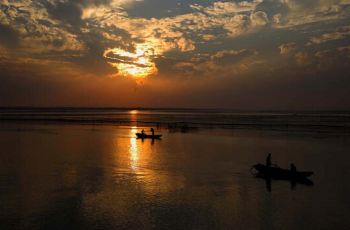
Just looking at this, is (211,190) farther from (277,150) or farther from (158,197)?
(277,150)

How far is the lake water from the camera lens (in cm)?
1730

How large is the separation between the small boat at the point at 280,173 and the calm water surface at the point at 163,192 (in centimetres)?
93

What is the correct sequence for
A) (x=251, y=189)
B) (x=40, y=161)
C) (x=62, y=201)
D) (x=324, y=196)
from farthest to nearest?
1. (x=40, y=161)
2. (x=251, y=189)
3. (x=324, y=196)
4. (x=62, y=201)

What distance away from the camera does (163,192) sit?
22328 millimetres

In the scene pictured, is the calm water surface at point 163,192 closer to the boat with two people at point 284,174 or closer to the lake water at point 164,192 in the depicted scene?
the lake water at point 164,192

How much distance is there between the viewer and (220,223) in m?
17.1

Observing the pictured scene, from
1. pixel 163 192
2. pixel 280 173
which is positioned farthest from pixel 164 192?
pixel 280 173

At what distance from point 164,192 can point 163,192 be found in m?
0.06

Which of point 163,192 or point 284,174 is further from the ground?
point 284,174

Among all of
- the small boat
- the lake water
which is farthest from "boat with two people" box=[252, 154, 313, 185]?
the lake water

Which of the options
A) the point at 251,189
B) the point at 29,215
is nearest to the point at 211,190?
the point at 251,189

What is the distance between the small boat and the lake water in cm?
84

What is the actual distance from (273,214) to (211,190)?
17.4ft

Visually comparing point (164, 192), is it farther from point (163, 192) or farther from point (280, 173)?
point (280, 173)
